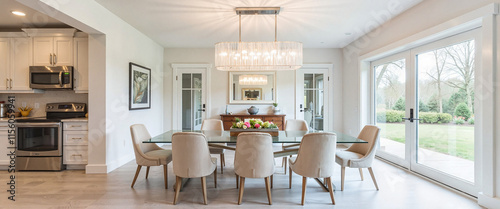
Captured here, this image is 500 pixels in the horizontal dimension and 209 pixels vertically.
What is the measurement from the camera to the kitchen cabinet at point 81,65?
359cm

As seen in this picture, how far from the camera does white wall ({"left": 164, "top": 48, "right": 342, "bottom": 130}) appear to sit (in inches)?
221

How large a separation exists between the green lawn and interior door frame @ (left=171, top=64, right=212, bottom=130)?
14.0ft

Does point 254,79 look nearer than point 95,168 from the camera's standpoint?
No

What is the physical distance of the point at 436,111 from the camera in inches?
119

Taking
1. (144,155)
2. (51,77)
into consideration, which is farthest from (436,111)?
(51,77)

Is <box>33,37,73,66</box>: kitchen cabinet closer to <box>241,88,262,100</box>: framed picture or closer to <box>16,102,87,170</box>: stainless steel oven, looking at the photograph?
<box>16,102,87,170</box>: stainless steel oven

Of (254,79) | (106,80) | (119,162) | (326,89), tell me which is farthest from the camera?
(326,89)

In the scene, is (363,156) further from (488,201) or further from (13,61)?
(13,61)

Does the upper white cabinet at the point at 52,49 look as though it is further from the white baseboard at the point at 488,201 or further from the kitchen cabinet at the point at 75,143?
the white baseboard at the point at 488,201

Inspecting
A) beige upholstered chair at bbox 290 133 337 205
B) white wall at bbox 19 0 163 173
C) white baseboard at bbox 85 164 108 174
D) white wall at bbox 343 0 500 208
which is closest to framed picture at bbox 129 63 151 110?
white wall at bbox 19 0 163 173

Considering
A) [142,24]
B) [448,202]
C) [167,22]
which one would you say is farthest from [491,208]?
[142,24]

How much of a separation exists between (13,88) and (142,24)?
7.29 feet

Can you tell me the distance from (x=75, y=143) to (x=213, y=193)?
2.37 metres

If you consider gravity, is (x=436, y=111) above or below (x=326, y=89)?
below
